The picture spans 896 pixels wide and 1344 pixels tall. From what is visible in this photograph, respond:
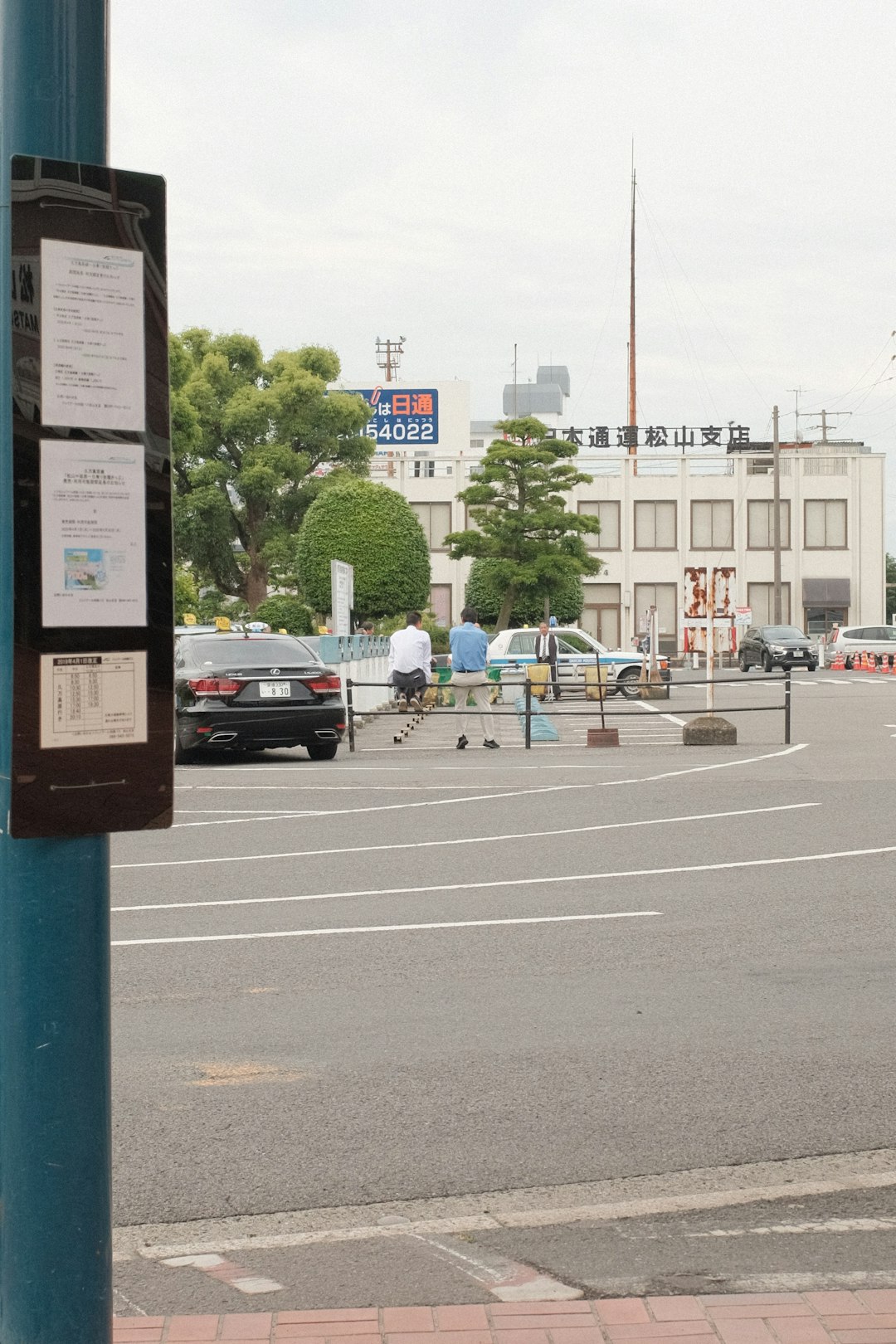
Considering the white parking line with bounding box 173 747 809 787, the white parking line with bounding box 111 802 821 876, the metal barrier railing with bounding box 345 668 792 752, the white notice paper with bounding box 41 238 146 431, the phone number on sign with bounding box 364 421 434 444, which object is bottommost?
the white parking line with bounding box 173 747 809 787

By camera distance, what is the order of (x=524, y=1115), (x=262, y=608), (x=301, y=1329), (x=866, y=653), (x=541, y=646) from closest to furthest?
1. (x=301, y=1329)
2. (x=524, y=1115)
3. (x=541, y=646)
4. (x=262, y=608)
5. (x=866, y=653)

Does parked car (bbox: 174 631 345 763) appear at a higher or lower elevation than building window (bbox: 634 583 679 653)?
lower

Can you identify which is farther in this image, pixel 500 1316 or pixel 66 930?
A: pixel 500 1316

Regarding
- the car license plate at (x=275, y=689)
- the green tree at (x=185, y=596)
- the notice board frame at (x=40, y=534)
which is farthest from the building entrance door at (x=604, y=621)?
the notice board frame at (x=40, y=534)

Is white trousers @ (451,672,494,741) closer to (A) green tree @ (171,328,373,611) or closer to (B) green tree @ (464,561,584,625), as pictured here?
(A) green tree @ (171,328,373,611)

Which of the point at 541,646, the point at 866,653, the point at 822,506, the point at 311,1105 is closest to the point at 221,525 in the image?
the point at 866,653

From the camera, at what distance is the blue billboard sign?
10612cm

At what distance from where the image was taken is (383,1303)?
13.4ft

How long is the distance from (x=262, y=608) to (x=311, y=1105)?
142 ft

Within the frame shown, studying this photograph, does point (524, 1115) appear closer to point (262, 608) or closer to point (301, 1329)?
point (301, 1329)

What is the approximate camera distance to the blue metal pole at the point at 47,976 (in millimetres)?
3119

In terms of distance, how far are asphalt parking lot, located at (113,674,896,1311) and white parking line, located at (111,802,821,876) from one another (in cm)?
6

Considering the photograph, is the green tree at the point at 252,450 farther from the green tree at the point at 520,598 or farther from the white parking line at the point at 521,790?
the white parking line at the point at 521,790

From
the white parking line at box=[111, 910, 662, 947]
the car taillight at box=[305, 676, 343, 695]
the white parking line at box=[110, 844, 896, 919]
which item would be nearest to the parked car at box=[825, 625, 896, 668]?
the car taillight at box=[305, 676, 343, 695]
